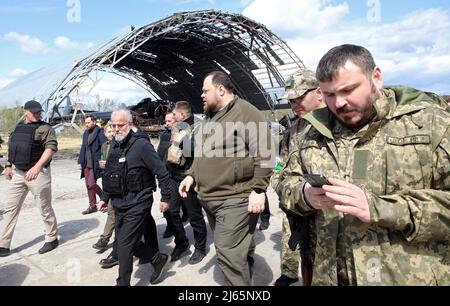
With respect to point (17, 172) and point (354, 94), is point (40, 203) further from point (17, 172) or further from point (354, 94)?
point (354, 94)

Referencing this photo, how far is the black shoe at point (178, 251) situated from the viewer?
4176mm

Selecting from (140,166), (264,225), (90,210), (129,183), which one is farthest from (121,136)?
(90,210)

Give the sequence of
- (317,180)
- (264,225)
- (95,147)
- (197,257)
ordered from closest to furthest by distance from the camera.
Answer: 1. (317,180)
2. (197,257)
3. (264,225)
4. (95,147)

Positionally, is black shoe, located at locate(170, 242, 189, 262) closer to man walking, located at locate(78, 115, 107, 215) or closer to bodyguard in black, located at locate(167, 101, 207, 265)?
bodyguard in black, located at locate(167, 101, 207, 265)

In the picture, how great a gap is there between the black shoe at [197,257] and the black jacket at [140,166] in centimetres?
101

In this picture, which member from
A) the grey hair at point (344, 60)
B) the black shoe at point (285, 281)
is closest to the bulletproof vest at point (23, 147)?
the black shoe at point (285, 281)

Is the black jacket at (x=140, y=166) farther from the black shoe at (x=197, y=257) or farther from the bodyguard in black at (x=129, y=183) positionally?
the black shoe at (x=197, y=257)

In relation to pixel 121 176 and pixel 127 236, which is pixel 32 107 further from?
pixel 127 236

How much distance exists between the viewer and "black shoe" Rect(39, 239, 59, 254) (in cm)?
441

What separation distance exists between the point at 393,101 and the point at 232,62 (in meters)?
A: 24.4

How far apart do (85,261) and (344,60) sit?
3.92m

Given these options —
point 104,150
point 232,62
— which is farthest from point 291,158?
point 232,62

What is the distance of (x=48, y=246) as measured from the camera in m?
4.49

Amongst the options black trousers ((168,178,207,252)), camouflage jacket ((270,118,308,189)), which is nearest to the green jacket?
camouflage jacket ((270,118,308,189))
